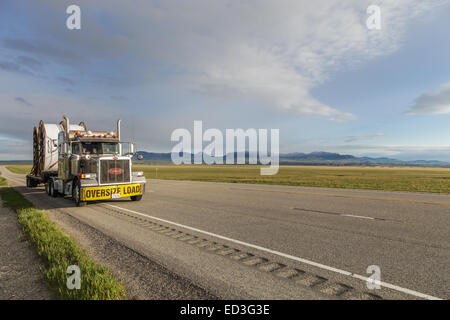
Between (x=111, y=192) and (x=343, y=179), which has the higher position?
(x=111, y=192)

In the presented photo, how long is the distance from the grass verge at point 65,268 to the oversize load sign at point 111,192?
12.8 ft

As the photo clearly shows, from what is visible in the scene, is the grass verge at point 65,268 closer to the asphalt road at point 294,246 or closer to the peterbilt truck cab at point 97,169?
the asphalt road at point 294,246

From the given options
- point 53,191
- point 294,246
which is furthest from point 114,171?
point 294,246

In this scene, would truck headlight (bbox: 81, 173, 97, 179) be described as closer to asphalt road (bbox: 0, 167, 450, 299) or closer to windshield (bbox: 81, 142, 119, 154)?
asphalt road (bbox: 0, 167, 450, 299)

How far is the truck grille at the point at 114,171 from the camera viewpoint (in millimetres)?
11062

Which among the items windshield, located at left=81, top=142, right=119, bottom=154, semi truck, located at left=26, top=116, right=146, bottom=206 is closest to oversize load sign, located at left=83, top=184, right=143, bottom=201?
semi truck, located at left=26, top=116, right=146, bottom=206

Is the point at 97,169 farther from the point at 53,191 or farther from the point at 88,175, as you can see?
the point at 53,191

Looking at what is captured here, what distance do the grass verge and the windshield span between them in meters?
5.81

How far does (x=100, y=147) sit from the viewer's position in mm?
12391

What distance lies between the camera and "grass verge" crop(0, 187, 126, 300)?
3426mm

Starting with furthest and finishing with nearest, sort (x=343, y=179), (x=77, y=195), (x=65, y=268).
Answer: (x=343, y=179) → (x=77, y=195) → (x=65, y=268)

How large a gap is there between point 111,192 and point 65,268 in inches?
290
